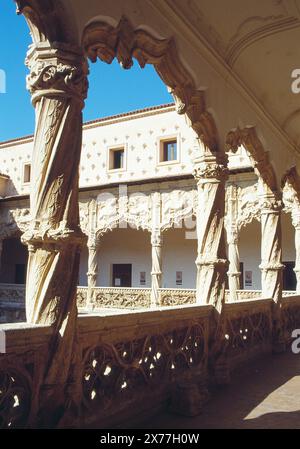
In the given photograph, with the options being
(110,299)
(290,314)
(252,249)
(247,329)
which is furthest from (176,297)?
(247,329)

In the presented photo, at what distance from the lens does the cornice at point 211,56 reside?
158 inches

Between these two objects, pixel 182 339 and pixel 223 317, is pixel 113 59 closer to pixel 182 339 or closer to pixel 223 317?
pixel 182 339

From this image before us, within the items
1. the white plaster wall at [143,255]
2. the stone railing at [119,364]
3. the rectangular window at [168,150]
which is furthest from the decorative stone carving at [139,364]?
the rectangular window at [168,150]

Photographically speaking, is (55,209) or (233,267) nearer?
(55,209)

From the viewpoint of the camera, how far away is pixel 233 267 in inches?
512

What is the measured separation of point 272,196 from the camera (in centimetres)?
710

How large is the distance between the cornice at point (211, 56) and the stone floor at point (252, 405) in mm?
3570

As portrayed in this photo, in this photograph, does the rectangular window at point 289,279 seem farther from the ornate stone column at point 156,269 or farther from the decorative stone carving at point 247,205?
the ornate stone column at point 156,269

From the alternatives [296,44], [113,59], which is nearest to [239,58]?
[296,44]

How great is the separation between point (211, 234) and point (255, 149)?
2.12 metres

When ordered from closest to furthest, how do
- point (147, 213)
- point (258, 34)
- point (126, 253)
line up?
1. point (258, 34)
2. point (147, 213)
3. point (126, 253)

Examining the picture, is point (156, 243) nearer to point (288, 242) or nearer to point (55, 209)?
point (288, 242)

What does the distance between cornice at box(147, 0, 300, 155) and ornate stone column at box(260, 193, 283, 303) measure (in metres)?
1.13

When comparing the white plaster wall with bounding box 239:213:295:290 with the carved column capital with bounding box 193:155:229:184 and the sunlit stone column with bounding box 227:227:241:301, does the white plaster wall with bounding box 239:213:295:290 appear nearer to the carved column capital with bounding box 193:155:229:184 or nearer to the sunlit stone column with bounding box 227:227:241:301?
the sunlit stone column with bounding box 227:227:241:301
